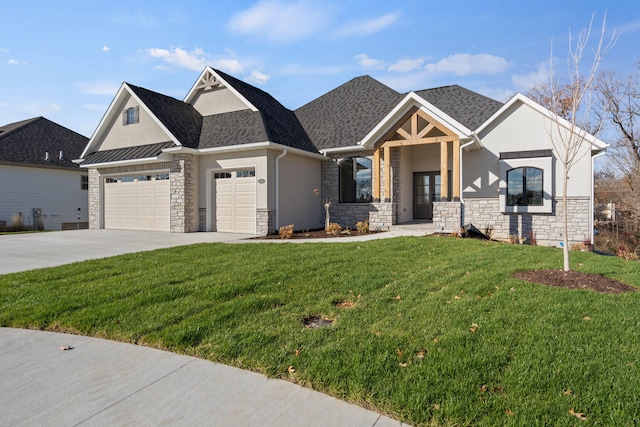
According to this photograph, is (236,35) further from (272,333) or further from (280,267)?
(272,333)

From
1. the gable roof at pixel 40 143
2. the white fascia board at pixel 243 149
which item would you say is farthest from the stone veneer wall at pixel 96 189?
the gable roof at pixel 40 143

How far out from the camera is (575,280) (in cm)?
571

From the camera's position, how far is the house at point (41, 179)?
2088 centimetres

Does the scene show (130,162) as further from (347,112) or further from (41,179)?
(41,179)

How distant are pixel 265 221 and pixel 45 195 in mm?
16846

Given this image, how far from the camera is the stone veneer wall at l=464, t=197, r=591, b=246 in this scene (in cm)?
1264

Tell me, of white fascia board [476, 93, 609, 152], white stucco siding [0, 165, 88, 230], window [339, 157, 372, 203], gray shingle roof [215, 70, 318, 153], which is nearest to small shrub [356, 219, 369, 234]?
window [339, 157, 372, 203]

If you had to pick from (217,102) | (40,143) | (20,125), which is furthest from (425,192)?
(20,125)

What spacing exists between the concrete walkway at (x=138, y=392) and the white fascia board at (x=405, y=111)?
11749 millimetres

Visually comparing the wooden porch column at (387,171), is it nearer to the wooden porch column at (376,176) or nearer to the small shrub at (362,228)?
the wooden porch column at (376,176)

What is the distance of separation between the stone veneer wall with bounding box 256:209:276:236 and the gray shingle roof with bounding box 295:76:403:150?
4.29 m

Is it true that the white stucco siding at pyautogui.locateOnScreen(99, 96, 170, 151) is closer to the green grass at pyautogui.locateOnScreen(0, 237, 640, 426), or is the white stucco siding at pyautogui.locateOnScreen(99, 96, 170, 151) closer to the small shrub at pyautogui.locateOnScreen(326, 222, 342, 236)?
the small shrub at pyautogui.locateOnScreen(326, 222, 342, 236)

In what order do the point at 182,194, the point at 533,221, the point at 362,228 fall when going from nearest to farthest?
the point at 533,221
the point at 362,228
the point at 182,194

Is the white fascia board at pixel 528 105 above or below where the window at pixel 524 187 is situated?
above
